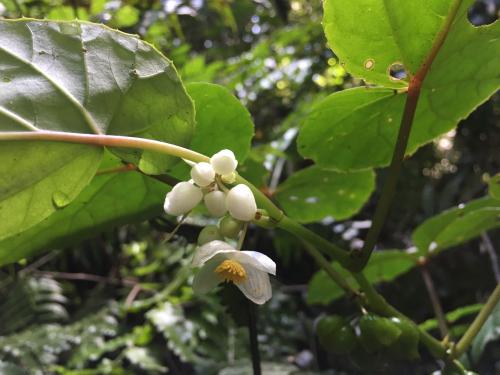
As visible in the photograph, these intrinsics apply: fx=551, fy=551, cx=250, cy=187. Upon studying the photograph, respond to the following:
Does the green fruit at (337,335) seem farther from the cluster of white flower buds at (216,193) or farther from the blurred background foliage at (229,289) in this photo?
the cluster of white flower buds at (216,193)

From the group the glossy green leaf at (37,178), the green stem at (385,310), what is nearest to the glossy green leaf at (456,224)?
the green stem at (385,310)

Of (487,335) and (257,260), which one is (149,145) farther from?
(487,335)

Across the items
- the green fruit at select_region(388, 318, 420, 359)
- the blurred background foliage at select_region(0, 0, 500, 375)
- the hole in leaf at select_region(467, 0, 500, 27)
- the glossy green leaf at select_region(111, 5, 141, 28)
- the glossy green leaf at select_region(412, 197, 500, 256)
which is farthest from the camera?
the hole in leaf at select_region(467, 0, 500, 27)

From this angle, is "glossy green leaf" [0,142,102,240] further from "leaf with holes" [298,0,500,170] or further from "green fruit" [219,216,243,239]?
"leaf with holes" [298,0,500,170]

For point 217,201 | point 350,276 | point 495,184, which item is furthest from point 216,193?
point 350,276

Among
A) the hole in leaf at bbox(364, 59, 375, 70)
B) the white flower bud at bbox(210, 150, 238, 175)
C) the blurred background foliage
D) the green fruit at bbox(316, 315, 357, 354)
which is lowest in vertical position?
the blurred background foliage

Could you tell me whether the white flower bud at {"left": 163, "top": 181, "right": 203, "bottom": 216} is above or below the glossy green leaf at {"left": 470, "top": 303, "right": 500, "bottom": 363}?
above

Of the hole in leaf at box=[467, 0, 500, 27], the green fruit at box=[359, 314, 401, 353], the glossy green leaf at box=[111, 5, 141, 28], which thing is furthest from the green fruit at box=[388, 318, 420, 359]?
the hole in leaf at box=[467, 0, 500, 27]

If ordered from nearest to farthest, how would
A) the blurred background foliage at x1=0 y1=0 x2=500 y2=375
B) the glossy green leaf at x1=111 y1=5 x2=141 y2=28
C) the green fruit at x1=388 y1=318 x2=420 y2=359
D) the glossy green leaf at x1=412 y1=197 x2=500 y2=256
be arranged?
the green fruit at x1=388 y1=318 x2=420 y2=359, the glossy green leaf at x1=412 y1=197 x2=500 y2=256, the blurred background foliage at x1=0 y1=0 x2=500 y2=375, the glossy green leaf at x1=111 y1=5 x2=141 y2=28
